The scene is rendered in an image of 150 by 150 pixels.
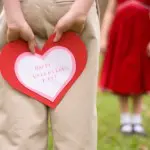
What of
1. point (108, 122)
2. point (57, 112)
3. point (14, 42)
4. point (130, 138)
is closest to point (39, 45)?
point (14, 42)

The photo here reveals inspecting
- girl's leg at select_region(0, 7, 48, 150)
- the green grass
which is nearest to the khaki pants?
girl's leg at select_region(0, 7, 48, 150)

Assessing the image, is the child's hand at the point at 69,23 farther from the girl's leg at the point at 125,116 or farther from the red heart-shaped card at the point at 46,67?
the girl's leg at the point at 125,116

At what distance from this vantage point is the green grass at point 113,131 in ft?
12.5

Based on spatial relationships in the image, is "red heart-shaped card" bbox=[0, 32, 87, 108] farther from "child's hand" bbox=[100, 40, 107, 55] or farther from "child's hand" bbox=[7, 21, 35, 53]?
"child's hand" bbox=[100, 40, 107, 55]

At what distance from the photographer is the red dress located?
4.16 m

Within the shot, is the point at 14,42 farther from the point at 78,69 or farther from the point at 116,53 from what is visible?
the point at 116,53

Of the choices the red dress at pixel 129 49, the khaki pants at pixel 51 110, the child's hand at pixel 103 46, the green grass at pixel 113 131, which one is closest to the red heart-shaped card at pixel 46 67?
the khaki pants at pixel 51 110

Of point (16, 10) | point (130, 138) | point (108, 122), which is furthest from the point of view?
point (108, 122)

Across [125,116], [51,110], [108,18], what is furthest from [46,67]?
[125,116]

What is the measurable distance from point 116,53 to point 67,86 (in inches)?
71.4

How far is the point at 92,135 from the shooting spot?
253cm

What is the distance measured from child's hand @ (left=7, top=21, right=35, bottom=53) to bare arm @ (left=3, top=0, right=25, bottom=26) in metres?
0.02

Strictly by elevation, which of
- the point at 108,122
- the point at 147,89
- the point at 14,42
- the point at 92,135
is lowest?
the point at 108,122

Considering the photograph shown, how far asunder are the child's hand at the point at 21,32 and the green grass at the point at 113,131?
121 centimetres
